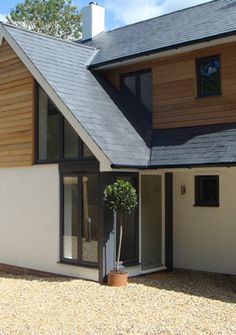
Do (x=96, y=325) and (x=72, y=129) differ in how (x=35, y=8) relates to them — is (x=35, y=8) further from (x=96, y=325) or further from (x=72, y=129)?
(x=96, y=325)

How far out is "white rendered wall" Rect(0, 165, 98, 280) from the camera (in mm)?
12641

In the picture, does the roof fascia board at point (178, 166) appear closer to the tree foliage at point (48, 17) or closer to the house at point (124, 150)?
the house at point (124, 150)

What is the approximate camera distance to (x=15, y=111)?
1402 centimetres

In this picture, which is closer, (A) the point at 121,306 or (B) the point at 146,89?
(A) the point at 121,306

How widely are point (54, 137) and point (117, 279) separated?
162 inches

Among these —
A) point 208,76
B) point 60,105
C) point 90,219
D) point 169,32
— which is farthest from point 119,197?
point 169,32

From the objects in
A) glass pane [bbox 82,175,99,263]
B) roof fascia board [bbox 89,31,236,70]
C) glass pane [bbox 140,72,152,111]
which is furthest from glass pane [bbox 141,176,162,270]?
roof fascia board [bbox 89,31,236,70]

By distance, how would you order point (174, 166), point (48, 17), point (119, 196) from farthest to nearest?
1. point (48, 17)
2. point (174, 166)
3. point (119, 196)

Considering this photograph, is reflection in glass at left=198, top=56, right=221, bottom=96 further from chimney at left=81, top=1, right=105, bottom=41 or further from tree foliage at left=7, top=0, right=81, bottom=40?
tree foliage at left=7, top=0, right=81, bottom=40

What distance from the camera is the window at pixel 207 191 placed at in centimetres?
1276

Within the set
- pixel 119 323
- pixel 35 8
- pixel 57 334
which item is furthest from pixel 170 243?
pixel 35 8

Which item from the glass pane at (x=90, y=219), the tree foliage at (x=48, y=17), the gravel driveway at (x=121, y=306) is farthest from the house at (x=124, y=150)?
the tree foliage at (x=48, y=17)

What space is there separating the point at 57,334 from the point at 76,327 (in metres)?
0.50

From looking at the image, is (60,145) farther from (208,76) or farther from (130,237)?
(208,76)
